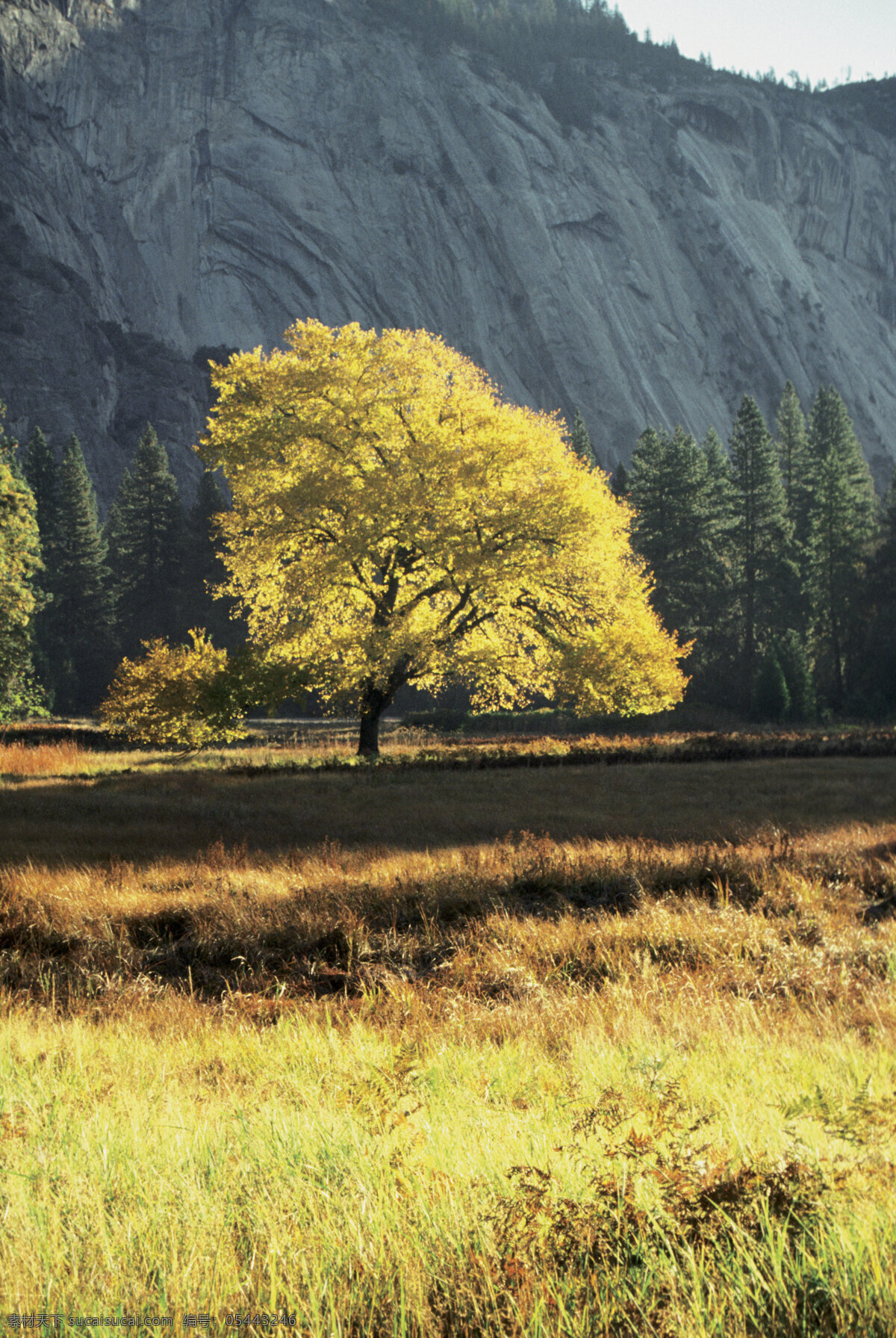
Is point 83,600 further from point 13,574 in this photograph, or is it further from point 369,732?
point 369,732

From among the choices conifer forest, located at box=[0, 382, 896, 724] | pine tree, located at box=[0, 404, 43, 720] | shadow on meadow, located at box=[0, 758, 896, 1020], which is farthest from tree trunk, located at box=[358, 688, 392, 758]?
conifer forest, located at box=[0, 382, 896, 724]

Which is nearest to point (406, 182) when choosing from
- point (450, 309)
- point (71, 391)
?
point (450, 309)

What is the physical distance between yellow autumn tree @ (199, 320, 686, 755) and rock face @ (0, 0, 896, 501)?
303 feet

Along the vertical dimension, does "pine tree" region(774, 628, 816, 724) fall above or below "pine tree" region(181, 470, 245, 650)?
below

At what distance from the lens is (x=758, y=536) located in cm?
6034

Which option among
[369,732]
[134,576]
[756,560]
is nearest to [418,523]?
[369,732]

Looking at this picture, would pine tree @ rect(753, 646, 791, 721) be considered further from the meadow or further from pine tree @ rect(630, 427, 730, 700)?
the meadow

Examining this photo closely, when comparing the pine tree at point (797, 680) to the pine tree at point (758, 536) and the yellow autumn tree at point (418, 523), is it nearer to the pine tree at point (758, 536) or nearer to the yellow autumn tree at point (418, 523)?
the pine tree at point (758, 536)

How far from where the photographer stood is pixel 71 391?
10744 centimetres

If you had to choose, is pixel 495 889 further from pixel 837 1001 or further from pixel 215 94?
pixel 215 94

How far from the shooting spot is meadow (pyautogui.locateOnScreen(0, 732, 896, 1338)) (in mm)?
2201

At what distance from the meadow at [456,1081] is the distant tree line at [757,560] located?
47100 mm

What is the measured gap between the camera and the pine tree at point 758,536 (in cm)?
5944

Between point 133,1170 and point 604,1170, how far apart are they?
5.33ft
